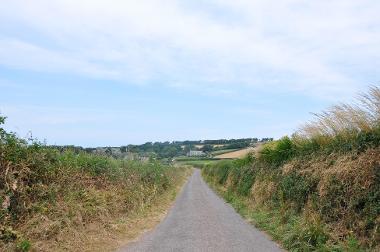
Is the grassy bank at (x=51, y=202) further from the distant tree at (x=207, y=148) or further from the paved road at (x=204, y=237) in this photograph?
the distant tree at (x=207, y=148)

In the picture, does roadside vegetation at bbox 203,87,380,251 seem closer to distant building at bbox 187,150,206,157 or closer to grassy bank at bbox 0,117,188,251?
grassy bank at bbox 0,117,188,251

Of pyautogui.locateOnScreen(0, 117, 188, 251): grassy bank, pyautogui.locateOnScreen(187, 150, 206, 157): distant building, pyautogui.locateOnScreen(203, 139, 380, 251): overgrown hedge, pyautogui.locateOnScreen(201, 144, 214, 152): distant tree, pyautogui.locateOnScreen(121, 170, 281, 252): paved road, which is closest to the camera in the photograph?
pyautogui.locateOnScreen(203, 139, 380, 251): overgrown hedge

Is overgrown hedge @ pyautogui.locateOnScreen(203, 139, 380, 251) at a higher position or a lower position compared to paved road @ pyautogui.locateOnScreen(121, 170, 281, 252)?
higher

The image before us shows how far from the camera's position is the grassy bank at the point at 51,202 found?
1029cm

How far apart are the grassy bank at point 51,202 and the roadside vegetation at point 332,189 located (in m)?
5.29

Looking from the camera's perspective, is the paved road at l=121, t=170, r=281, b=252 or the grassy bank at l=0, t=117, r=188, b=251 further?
the paved road at l=121, t=170, r=281, b=252

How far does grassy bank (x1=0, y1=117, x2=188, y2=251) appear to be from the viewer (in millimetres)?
10289

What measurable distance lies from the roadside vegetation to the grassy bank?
17.4 ft

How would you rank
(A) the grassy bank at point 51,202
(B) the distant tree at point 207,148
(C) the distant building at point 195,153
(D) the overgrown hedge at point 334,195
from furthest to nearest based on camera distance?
1. (C) the distant building at point 195,153
2. (B) the distant tree at point 207,148
3. (A) the grassy bank at point 51,202
4. (D) the overgrown hedge at point 334,195

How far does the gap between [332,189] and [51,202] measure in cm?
752

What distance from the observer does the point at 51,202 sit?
11.9m

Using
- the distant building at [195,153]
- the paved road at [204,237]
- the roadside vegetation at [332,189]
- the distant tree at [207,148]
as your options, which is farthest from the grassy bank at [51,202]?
the distant building at [195,153]

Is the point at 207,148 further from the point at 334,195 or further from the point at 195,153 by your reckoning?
the point at 334,195

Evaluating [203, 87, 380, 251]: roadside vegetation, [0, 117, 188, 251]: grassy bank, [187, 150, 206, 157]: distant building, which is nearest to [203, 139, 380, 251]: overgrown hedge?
[203, 87, 380, 251]: roadside vegetation
